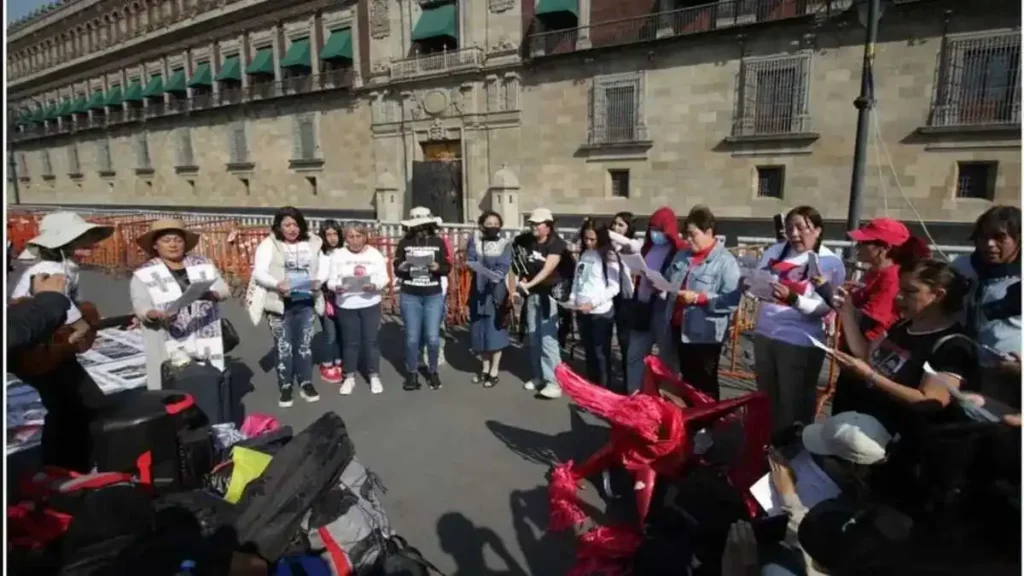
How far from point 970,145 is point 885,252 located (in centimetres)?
1350

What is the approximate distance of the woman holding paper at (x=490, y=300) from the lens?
5.17 metres

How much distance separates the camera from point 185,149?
30.0 m

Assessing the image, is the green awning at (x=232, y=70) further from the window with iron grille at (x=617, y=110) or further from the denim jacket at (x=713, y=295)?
the denim jacket at (x=713, y=295)

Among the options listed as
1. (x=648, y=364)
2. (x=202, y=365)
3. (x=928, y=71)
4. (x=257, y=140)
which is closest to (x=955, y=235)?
(x=928, y=71)

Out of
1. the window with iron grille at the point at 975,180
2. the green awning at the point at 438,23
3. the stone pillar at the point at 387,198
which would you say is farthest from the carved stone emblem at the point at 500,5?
the window with iron grille at the point at 975,180

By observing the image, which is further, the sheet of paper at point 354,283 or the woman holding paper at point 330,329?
the woman holding paper at point 330,329

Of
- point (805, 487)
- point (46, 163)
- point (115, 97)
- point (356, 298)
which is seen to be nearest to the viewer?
point (805, 487)

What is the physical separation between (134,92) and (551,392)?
37.9 meters

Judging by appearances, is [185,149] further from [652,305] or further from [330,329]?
[652,305]

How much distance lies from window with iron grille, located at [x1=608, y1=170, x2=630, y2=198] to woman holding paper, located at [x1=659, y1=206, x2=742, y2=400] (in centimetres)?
1451

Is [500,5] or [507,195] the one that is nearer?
[507,195]

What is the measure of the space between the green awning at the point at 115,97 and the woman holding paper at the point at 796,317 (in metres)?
41.4

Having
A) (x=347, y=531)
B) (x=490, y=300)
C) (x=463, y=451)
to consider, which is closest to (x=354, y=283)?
(x=490, y=300)

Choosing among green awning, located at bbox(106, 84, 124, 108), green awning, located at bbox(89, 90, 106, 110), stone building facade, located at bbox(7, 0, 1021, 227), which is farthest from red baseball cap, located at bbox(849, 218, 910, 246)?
green awning, located at bbox(89, 90, 106, 110)
